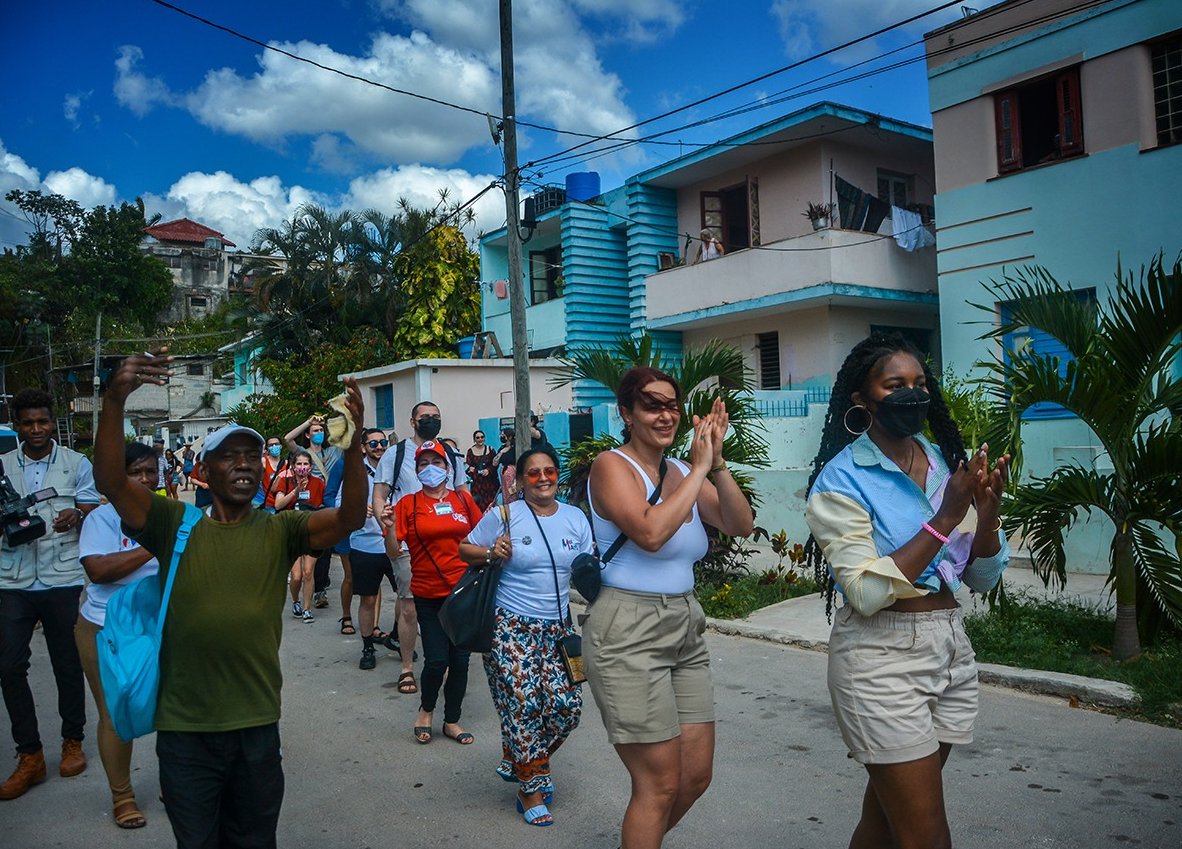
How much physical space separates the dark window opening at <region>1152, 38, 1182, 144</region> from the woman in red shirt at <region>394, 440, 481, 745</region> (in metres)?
10.3

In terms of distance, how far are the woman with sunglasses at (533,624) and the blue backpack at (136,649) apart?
2.02m

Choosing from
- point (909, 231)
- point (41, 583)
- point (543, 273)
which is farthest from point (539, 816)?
point (543, 273)

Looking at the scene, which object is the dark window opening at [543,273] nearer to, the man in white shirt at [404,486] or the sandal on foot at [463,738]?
the man in white shirt at [404,486]

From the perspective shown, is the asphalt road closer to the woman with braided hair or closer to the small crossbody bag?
the small crossbody bag

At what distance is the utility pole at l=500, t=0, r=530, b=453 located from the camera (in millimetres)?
13672

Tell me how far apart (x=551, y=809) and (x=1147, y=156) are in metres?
11.3

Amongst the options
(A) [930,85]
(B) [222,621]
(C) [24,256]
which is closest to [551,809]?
(B) [222,621]

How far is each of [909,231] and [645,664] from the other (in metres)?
14.6

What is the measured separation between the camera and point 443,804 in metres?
4.93

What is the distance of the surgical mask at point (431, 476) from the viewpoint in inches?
256

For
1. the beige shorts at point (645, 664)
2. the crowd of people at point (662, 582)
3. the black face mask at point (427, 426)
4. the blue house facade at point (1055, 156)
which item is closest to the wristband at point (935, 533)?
the crowd of people at point (662, 582)

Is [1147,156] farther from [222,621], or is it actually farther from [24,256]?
[24,256]

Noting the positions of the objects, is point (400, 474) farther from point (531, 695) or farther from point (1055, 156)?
point (1055, 156)

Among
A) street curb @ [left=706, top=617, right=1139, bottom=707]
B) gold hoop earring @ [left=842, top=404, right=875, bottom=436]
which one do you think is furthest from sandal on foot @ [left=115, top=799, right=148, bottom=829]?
street curb @ [left=706, top=617, right=1139, bottom=707]
